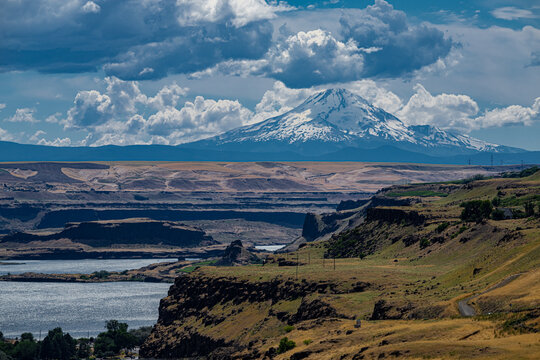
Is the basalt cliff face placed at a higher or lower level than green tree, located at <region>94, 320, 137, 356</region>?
higher

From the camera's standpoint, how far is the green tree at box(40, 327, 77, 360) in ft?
609

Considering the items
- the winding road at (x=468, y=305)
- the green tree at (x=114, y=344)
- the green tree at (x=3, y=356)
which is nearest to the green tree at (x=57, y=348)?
the green tree at (x=114, y=344)

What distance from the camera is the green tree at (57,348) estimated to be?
185625 mm

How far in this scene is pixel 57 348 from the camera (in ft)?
610

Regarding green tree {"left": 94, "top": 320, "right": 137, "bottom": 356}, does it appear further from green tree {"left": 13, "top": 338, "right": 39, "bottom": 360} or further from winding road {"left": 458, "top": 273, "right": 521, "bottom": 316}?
winding road {"left": 458, "top": 273, "right": 521, "bottom": 316}

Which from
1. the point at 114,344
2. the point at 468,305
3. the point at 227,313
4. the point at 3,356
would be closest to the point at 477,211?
the point at 227,313

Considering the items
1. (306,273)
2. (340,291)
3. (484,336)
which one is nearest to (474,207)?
(306,273)

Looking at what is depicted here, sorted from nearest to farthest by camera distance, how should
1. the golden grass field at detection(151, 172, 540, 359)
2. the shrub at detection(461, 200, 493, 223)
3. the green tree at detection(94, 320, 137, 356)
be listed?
the golden grass field at detection(151, 172, 540, 359) → the shrub at detection(461, 200, 493, 223) → the green tree at detection(94, 320, 137, 356)

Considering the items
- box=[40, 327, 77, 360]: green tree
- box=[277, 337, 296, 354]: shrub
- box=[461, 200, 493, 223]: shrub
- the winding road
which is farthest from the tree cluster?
the winding road

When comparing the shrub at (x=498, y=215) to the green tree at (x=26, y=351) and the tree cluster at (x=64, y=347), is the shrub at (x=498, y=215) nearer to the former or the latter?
the tree cluster at (x=64, y=347)

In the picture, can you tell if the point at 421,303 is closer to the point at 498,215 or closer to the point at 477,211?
the point at 498,215

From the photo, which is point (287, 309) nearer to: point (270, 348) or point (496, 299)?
point (270, 348)

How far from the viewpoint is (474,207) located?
197000 mm

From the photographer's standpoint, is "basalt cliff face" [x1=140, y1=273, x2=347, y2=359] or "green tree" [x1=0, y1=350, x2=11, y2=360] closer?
"basalt cliff face" [x1=140, y1=273, x2=347, y2=359]
